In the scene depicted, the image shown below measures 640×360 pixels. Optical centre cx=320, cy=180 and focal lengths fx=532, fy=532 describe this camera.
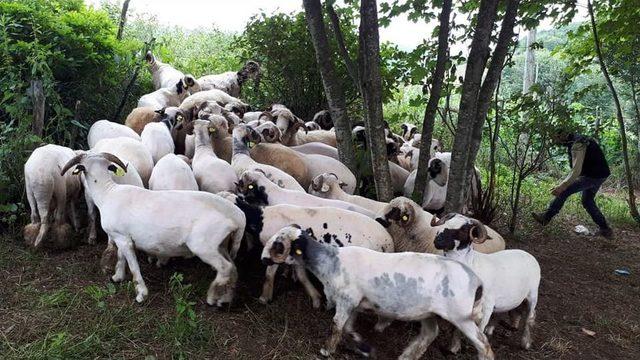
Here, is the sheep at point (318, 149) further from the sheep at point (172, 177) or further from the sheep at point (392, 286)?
the sheep at point (392, 286)

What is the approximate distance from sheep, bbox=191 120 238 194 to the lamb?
55.3 inches

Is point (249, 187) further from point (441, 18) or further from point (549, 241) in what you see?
point (549, 241)

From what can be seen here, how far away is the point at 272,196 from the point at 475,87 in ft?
8.64

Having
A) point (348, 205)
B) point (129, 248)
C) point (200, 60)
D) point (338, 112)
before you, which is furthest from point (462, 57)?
point (200, 60)

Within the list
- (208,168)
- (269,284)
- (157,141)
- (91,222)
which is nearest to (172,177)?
(208,168)

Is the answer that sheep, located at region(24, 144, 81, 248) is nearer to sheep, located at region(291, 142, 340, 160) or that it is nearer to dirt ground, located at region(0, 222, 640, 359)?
dirt ground, located at region(0, 222, 640, 359)

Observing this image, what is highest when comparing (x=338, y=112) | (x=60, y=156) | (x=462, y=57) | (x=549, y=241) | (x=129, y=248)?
(x=462, y=57)

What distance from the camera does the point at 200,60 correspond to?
13.5m

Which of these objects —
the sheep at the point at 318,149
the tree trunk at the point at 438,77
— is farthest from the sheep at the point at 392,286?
the sheep at the point at 318,149

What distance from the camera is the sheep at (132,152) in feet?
20.9

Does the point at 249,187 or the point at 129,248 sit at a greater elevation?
the point at 249,187

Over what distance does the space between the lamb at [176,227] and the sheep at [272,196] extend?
923mm

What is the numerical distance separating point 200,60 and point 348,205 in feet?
29.3

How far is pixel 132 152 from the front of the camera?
21.2ft
